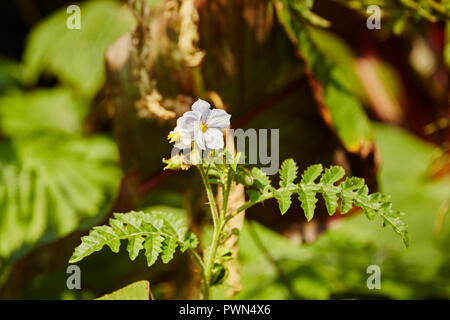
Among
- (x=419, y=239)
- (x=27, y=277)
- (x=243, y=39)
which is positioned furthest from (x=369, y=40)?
(x=27, y=277)

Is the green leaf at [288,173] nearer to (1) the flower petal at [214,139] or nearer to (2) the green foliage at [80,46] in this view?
(1) the flower petal at [214,139]

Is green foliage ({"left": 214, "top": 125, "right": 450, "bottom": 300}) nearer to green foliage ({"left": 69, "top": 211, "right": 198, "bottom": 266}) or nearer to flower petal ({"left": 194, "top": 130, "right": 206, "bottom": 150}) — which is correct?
green foliage ({"left": 69, "top": 211, "right": 198, "bottom": 266})

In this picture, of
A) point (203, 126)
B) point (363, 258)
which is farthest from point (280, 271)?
point (203, 126)

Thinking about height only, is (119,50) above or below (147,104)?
above

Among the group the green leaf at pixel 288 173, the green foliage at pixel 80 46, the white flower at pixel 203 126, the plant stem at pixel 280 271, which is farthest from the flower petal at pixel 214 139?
the green foliage at pixel 80 46

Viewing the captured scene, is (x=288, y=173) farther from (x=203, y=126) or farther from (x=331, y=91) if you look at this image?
(x=331, y=91)

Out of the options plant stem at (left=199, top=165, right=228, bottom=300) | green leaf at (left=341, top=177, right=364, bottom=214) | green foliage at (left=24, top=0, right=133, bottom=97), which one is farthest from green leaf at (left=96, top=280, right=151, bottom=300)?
green foliage at (left=24, top=0, right=133, bottom=97)
